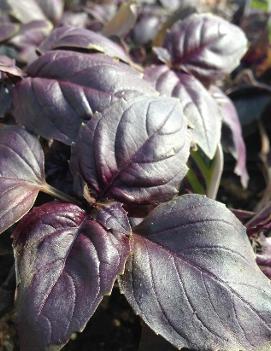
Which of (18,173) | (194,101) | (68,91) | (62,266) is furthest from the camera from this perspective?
(194,101)

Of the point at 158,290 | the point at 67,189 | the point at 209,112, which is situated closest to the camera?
the point at 158,290

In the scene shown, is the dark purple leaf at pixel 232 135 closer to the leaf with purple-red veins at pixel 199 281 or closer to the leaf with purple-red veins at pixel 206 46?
the leaf with purple-red veins at pixel 206 46

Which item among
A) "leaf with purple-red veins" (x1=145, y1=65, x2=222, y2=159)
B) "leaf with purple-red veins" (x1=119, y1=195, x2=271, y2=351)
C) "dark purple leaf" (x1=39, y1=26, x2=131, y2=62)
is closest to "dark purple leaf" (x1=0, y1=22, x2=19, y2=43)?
"dark purple leaf" (x1=39, y1=26, x2=131, y2=62)

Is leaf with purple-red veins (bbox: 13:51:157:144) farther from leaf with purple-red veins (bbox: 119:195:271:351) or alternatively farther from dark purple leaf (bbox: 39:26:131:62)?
leaf with purple-red veins (bbox: 119:195:271:351)

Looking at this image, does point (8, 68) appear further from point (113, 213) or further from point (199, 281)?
point (199, 281)

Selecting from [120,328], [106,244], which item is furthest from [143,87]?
[120,328]

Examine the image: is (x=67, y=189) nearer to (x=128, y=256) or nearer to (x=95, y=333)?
(x=128, y=256)

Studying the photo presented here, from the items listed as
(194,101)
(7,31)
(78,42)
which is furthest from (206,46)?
(7,31)
